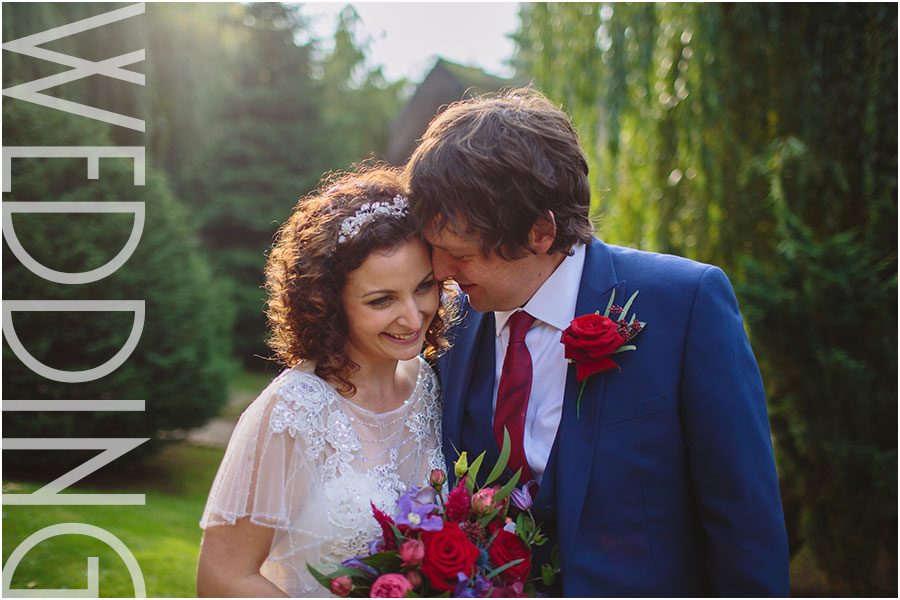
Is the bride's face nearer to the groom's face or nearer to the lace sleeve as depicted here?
the groom's face

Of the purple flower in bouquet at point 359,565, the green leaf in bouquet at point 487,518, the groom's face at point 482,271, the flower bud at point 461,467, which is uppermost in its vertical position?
the groom's face at point 482,271

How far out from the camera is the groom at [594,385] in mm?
2131

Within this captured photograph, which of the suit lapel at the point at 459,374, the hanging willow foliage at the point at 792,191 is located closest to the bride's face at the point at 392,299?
the suit lapel at the point at 459,374

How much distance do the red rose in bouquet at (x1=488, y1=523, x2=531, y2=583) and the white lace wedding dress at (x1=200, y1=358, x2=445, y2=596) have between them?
41 cm

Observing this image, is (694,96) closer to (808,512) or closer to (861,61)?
(861,61)

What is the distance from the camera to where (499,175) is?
236cm

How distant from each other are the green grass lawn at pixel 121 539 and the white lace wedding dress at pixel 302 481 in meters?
2.20

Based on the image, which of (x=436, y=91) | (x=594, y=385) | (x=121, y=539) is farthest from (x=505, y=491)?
(x=436, y=91)

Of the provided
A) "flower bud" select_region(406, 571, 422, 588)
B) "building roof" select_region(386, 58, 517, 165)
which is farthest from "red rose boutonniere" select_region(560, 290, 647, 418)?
"building roof" select_region(386, 58, 517, 165)

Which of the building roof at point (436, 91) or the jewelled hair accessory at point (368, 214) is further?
the building roof at point (436, 91)

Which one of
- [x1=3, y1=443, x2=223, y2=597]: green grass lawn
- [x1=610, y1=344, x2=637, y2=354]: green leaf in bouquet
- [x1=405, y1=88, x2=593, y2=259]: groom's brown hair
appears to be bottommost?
[x1=3, y1=443, x2=223, y2=597]: green grass lawn

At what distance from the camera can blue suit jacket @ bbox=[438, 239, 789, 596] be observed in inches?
83.1

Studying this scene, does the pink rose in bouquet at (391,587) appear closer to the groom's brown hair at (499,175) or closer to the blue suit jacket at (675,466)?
the blue suit jacket at (675,466)

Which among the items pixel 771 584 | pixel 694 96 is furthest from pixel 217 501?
pixel 694 96
